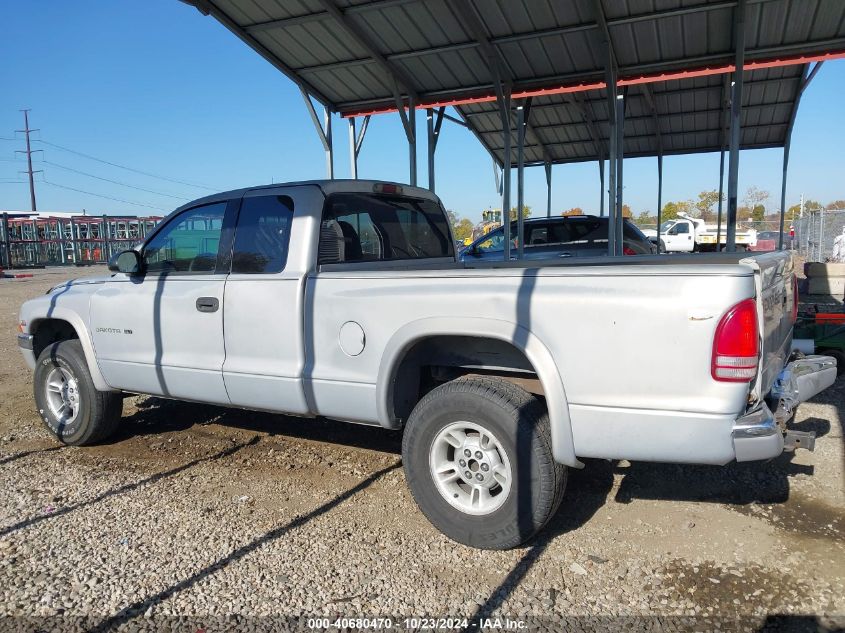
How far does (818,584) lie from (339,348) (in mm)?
2694

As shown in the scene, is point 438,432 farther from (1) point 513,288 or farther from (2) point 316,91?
(2) point 316,91

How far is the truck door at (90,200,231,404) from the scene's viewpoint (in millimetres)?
4371

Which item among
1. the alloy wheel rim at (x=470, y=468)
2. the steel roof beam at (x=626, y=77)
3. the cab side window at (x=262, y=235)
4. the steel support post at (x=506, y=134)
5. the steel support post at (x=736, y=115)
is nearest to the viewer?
the alloy wheel rim at (x=470, y=468)

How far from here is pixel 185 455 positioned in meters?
5.02

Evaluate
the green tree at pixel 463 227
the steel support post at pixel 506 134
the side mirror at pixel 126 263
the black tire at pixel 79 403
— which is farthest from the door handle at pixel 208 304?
the green tree at pixel 463 227

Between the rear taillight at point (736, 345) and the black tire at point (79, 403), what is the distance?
452cm

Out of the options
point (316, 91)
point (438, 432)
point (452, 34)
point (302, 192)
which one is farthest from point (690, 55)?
point (438, 432)

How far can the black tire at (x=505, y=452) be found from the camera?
319 cm

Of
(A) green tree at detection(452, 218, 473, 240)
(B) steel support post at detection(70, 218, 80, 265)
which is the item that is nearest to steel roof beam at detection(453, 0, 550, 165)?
(B) steel support post at detection(70, 218, 80, 265)

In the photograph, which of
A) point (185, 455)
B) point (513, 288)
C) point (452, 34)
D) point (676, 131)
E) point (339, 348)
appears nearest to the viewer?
point (513, 288)

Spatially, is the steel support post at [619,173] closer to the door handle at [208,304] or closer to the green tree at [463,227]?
the door handle at [208,304]

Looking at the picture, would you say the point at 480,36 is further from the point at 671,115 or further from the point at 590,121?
the point at 671,115

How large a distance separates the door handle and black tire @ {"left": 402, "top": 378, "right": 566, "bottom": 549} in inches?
65.1

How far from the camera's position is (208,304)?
4328 mm
